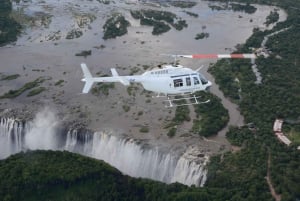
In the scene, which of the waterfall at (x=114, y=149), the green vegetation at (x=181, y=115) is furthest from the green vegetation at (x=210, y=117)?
the waterfall at (x=114, y=149)

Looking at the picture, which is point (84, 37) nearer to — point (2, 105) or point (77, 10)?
point (77, 10)

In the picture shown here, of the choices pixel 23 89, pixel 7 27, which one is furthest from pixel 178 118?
pixel 7 27

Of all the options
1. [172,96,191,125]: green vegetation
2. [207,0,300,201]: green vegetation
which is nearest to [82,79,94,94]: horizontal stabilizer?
[172,96,191,125]: green vegetation

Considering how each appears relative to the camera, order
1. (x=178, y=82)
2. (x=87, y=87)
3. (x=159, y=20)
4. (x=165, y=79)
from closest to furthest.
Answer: (x=87, y=87)
(x=165, y=79)
(x=178, y=82)
(x=159, y=20)

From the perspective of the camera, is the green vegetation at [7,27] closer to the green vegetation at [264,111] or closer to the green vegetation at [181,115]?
the green vegetation at [264,111]

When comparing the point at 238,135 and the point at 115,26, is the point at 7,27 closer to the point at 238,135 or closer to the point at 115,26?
the point at 115,26

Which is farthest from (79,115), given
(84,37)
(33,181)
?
(84,37)

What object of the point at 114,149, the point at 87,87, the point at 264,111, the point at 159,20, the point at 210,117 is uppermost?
the point at 87,87
